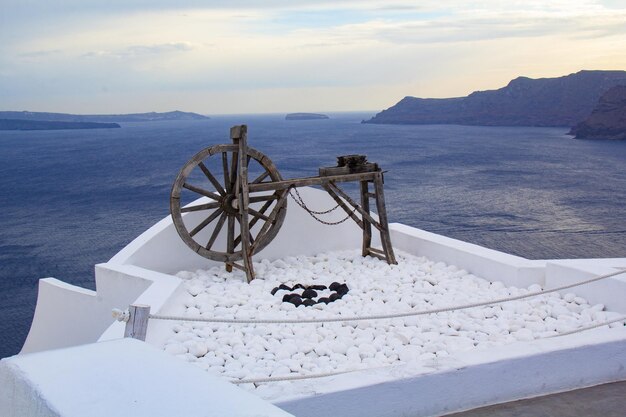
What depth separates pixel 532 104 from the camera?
5138 inches

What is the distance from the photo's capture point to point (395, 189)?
47906 millimetres

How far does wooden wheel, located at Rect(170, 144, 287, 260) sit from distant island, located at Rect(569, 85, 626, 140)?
9281 cm

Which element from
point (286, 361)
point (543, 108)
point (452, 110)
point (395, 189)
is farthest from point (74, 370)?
point (452, 110)

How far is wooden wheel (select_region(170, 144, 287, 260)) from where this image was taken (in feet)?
25.3

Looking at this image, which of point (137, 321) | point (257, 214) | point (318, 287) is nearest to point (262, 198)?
point (257, 214)

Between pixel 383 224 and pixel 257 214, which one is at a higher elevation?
pixel 257 214

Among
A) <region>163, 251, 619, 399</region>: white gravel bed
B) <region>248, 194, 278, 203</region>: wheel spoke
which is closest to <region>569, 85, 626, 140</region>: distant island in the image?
<region>248, 194, 278, 203</region>: wheel spoke

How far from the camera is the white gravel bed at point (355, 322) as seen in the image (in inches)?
205

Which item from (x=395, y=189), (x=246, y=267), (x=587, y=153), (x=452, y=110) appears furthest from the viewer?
(x=452, y=110)

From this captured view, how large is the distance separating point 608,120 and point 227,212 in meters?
97.4

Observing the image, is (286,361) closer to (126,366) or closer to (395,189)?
(126,366)

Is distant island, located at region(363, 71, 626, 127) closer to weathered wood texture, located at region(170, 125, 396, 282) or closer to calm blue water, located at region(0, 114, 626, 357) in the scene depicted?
calm blue water, located at region(0, 114, 626, 357)

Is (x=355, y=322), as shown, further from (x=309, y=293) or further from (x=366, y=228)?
(x=366, y=228)

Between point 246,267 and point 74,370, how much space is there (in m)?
5.29
